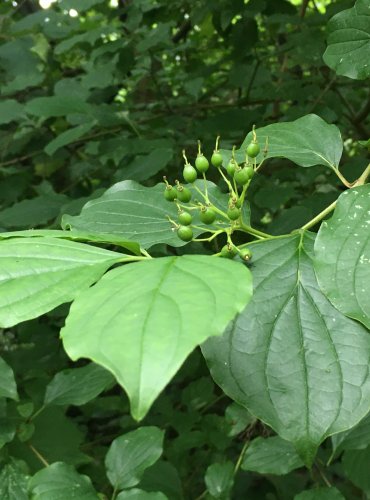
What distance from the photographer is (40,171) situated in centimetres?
275

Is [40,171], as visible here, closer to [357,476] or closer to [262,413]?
[357,476]

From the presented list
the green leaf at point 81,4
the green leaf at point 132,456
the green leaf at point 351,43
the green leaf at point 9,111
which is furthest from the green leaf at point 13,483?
the green leaf at point 81,4

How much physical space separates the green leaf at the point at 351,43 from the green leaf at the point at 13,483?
1078 millimetres

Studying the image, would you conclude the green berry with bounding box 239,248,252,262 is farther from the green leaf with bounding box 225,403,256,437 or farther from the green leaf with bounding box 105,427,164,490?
the green leaf with bounding box 225,403,256,437

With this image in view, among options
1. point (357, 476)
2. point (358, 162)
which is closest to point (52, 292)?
point (357, 476)

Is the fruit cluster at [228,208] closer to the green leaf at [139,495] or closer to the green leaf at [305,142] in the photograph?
the green leaf at [305,142]

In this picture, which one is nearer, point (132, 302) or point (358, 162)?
point (132, 302)

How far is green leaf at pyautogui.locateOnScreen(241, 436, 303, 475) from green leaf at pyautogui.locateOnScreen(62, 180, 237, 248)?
72 cm

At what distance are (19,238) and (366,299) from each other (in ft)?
1.37

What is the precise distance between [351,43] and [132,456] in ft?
3.27

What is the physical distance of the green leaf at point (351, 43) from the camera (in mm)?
1195

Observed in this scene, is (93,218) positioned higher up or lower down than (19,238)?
lower down

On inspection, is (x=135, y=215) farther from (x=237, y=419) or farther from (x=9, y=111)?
(x=9, y=111)

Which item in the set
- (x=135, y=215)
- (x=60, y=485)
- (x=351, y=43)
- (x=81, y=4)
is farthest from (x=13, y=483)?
(x=81, y=4)
